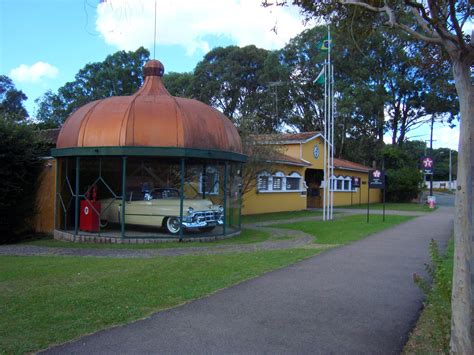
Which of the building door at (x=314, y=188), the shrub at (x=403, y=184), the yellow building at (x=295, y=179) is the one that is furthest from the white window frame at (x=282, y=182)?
the shrub at (x=403, y=184)

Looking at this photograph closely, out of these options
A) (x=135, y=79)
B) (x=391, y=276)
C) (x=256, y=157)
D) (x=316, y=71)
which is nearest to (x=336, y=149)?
(x=316, y=71)

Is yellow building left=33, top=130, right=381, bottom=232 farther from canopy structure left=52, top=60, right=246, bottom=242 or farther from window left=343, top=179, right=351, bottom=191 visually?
canopy structure left=52, top=60, right=246, bottom=242

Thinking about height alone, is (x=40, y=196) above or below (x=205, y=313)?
above

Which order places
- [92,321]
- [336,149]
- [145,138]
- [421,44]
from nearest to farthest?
[92,321]
[421,44]
[145,138]
[336,149]

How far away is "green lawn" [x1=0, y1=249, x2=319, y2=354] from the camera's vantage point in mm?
5621

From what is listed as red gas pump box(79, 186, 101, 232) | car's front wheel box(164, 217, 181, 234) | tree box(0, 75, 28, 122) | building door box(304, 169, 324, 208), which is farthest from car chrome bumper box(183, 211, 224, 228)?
tree box(0, 75, 28, 122)

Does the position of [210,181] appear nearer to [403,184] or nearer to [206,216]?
[206,216]

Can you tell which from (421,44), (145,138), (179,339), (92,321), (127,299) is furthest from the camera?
(145,138)

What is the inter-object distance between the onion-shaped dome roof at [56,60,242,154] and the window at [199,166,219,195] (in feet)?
13.0

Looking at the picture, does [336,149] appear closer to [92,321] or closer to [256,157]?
[256,157]

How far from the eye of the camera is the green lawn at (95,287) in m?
5.62

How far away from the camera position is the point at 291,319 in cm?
609

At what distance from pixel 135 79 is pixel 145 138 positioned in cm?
3896

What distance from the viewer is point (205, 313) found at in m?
6.27
